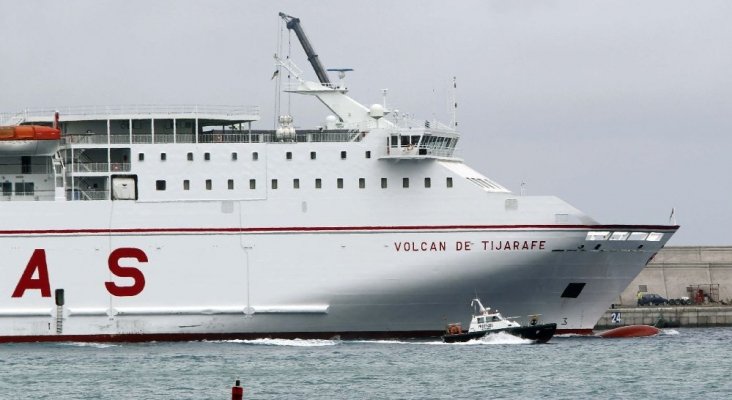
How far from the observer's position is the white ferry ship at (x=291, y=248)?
49500 millimetres

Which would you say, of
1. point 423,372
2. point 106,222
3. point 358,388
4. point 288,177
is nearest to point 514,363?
point 423,372

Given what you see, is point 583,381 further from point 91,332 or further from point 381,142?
point 91,332

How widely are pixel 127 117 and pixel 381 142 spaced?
24.1 ft

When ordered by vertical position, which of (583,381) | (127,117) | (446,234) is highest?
(127,117)

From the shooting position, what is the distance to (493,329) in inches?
1930

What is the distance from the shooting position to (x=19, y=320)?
50.1m

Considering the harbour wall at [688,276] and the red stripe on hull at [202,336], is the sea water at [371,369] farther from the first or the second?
the harbour wall at [688,276]

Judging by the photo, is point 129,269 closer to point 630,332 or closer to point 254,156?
point 254,156

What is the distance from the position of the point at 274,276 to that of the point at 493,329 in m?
6.24

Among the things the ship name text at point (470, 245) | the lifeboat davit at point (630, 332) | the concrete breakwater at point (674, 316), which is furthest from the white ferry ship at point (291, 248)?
the concrete breakwater at point (674, 316)

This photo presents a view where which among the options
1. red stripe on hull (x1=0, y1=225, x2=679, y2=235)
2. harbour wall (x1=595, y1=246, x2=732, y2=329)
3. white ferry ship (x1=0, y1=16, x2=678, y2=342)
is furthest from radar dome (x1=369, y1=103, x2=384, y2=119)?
harbour wall (x1=595, y1=246, x2=732, y2=329)

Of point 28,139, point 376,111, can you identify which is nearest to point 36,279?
point 28,139

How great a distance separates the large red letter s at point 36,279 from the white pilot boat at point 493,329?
1121cm

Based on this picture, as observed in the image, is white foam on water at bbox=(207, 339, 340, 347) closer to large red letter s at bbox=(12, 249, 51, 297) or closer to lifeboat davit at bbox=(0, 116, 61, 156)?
large red letter s at bbox=(12, 249, 51, 297)
